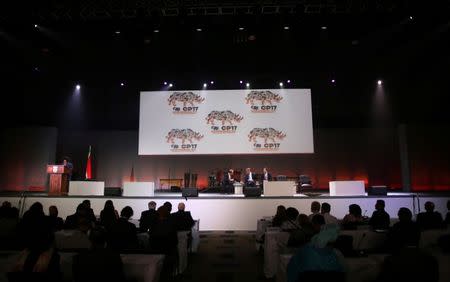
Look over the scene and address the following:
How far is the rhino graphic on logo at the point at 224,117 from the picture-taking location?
36.1 ft

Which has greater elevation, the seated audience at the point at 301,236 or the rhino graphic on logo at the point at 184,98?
the rhino graphic on logo at the point at 184,98

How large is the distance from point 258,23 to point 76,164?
956 centimetres

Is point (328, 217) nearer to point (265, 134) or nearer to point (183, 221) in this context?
point (183, 221)

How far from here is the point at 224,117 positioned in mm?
11016

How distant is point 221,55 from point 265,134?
9.78 feet

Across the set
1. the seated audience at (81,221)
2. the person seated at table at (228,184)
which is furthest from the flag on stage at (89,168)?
the seated audience at (81,221)

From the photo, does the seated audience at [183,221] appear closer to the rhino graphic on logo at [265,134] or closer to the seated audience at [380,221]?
the seated audience at [380,221]

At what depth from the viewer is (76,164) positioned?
13805 mm

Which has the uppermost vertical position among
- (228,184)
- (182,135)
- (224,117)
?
(224,117)

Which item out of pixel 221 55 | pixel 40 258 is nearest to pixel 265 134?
pixel 221 55

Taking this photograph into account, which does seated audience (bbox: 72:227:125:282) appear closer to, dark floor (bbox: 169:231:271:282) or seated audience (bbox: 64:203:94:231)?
seated audience (bbox: 64:203:94:231)

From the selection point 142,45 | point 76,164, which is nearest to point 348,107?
point 142,45

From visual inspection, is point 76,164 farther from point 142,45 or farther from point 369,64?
point 369,64

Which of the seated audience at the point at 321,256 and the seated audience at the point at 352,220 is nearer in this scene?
the seated audience at the point at 321,256
